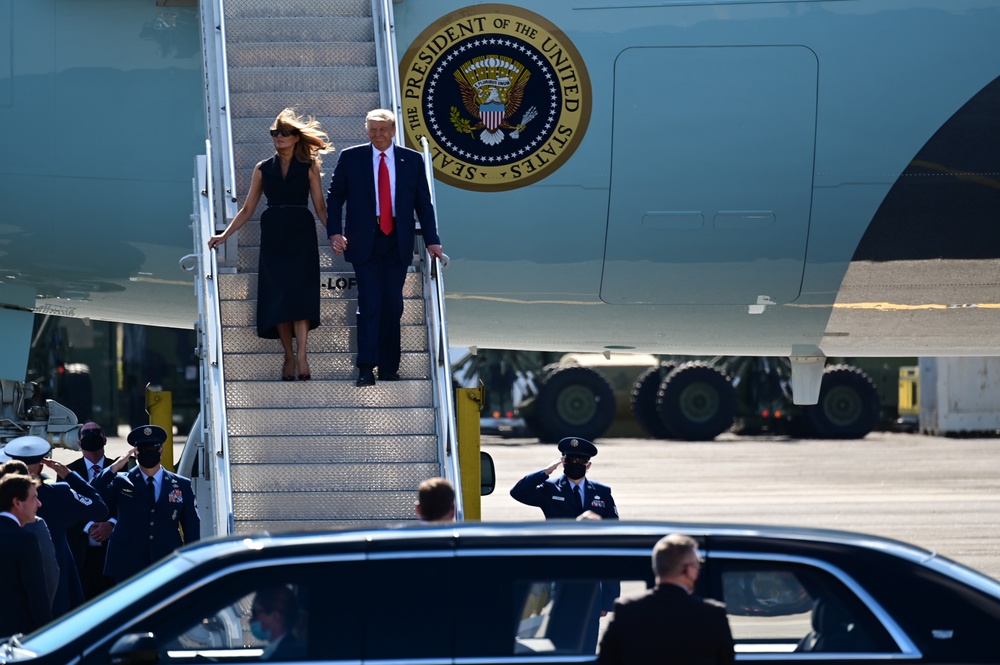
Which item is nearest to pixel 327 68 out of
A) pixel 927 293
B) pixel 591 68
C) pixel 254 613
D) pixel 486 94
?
pixel 486 94

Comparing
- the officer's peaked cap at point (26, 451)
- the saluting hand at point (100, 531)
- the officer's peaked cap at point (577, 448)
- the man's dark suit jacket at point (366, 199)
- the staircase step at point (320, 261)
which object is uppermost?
the man's dark suit jacket at point (366, 199)

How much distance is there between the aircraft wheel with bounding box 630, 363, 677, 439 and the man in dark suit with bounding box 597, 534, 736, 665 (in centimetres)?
2532

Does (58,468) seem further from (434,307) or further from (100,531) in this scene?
(434,307)

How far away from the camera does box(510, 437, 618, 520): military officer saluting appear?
330 inches

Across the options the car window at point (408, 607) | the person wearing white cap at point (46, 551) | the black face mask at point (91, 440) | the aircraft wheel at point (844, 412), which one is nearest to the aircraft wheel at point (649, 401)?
the aircraft wheel at point (844, 412)

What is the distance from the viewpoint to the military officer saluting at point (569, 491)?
8.39m

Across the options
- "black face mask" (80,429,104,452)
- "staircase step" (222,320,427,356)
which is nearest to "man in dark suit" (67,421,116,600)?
"black face mask" (80,429,104,452)

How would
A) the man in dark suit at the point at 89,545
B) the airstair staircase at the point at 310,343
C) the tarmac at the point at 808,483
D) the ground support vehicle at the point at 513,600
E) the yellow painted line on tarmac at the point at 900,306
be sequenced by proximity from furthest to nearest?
the tarmac at the point at 808,483 → the yellow painted line on tarmac at the point at 900,306 → the man in dark suit at the point at 89,545 → the airstair staircase at the point at 310,343 → the ground support vehicle at the point at 513,600

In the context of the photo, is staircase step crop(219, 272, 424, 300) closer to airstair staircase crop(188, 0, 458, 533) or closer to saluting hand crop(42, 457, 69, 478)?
airstair staircase crop(188, 0, 458, 533)

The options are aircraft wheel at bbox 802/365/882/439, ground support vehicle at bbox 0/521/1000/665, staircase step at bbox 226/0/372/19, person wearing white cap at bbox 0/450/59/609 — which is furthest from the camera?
aircraft wheel at bbox 802/365/882/439

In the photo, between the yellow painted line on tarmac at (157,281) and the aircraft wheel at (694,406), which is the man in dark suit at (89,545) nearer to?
the yellow painted line on tarmac at (157,281)

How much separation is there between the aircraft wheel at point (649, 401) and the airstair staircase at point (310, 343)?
67.2 ft

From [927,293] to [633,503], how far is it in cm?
877

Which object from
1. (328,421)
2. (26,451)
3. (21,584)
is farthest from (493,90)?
(21,584)
